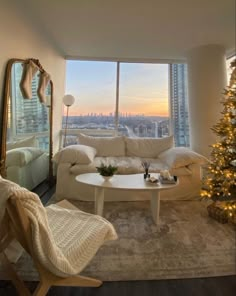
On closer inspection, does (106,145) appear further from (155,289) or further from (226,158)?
(155,289)

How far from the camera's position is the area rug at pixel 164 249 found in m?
1.43

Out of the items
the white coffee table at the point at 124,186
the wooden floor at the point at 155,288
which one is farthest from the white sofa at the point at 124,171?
the wooden floor at the point at 155,288

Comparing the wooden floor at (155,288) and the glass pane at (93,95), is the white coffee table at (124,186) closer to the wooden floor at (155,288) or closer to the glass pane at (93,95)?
the wooden floor at (155,288)

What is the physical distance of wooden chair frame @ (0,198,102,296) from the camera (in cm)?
92

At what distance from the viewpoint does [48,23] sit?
2.71 meters

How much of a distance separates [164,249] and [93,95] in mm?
3293

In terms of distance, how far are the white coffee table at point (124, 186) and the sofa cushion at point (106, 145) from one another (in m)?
1.11

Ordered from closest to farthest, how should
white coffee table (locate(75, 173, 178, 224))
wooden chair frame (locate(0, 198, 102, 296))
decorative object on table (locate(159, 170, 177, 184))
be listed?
1. wooden chair frame (locate(0, 198, 102, 296))
2. white coffee table (locate(75, 173, 178, 224))
3. decorative object on table (locate(159, 170, 177, 184))

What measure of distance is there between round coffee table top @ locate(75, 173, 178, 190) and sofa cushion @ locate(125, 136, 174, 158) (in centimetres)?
113

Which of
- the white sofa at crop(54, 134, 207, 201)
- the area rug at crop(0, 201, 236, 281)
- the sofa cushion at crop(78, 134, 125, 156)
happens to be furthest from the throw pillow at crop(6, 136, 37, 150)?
the area rug at crop(0, 201, 236, 281)

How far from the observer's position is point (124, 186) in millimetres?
2064

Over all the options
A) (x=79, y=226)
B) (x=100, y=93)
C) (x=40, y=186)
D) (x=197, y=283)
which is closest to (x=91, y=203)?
(x=40, y=186)

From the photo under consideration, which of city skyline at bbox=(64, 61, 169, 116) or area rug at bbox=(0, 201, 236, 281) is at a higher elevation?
city skyline at bbox=(64, 61, 169, 116)

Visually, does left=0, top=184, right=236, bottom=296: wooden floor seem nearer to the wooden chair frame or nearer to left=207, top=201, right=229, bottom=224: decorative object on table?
the wooden chair frame
